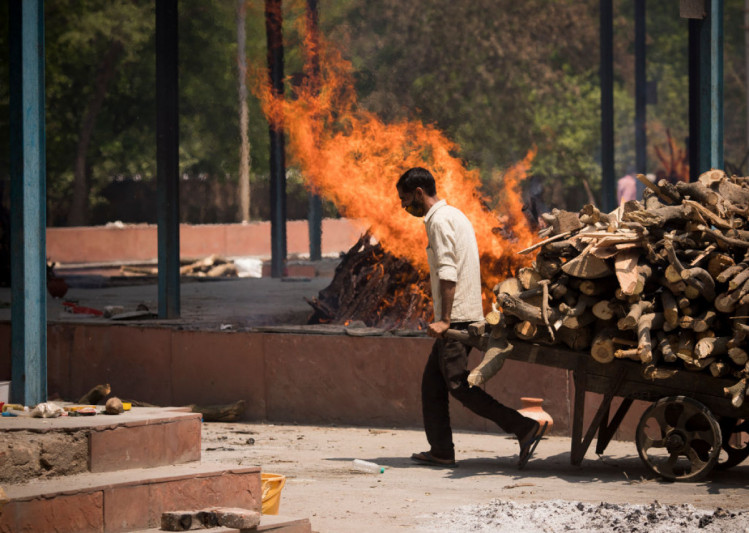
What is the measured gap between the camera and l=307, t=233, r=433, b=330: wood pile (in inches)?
465

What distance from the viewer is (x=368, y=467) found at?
844cm

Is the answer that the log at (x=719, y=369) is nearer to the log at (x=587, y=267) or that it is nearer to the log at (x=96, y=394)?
the log at (x=587, y=267)

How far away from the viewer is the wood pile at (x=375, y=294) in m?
11.8

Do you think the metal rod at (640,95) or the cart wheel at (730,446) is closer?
the cart wheel at (730,446)

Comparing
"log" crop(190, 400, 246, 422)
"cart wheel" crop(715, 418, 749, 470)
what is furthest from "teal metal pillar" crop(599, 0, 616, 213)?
"cart wheel" crop(715, 418, 749, 470)

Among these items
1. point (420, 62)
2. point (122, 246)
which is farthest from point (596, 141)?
point (122, 246)

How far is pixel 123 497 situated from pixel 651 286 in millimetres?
3608

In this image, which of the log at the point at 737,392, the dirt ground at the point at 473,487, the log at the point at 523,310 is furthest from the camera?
the log at the point at 523,310

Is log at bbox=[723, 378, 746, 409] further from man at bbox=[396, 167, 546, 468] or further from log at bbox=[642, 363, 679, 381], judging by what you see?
man at bbox=[396, 167, 546, 468]

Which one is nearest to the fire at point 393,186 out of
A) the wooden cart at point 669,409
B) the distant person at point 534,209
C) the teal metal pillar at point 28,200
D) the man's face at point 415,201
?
the distant person at point 534,209

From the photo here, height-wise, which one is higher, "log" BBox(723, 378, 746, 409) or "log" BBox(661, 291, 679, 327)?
"log" BBox(661, 291, 679, 327)

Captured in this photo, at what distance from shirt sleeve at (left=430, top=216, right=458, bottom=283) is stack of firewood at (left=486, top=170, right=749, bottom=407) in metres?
0.37

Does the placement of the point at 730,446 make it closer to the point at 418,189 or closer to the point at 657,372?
the point at 657,372

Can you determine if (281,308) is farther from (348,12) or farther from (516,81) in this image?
(516,81)
